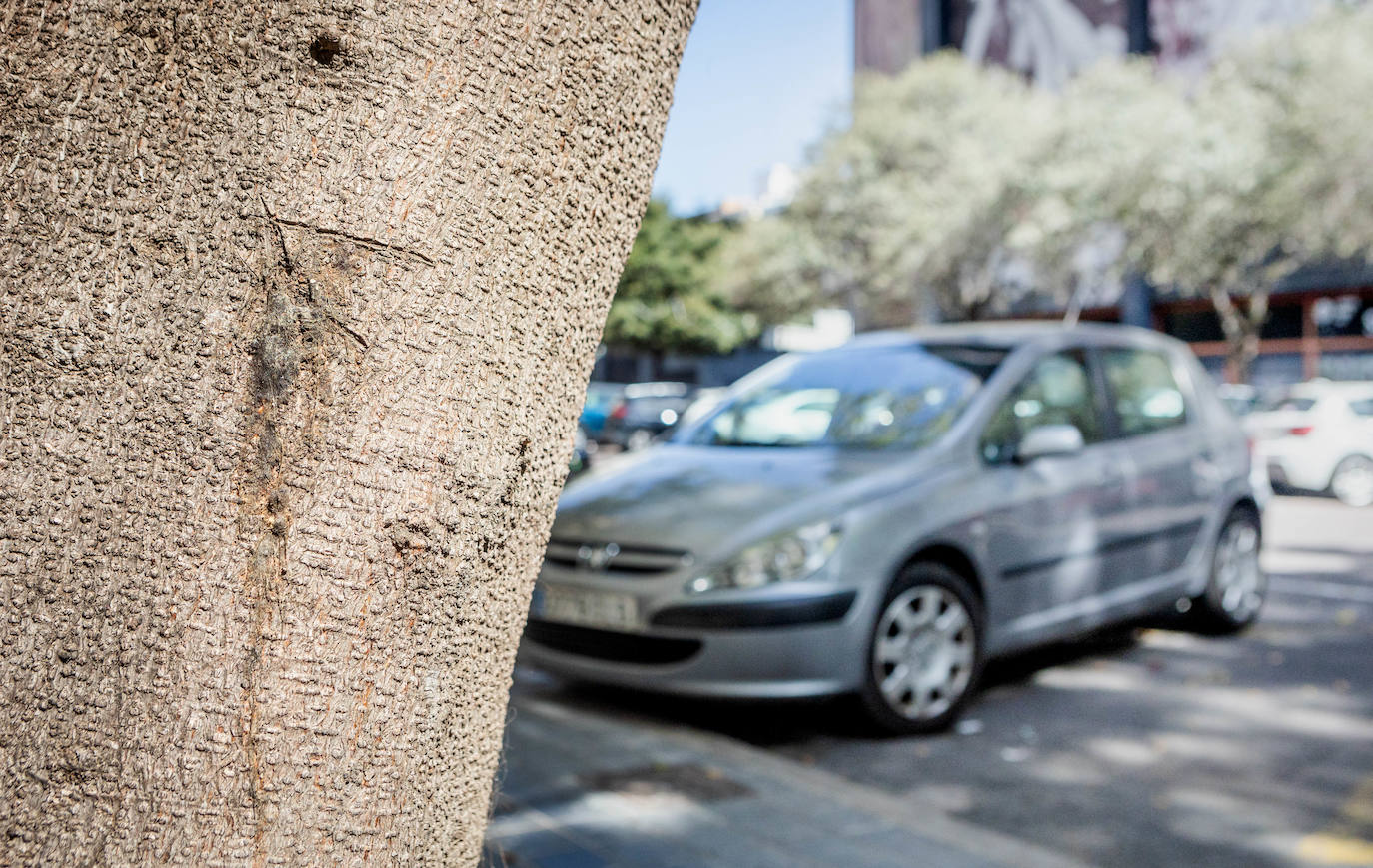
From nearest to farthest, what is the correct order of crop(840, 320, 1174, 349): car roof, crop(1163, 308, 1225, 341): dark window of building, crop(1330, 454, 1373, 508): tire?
crop(840, 320, 1174, 349): car roof → crop(1330, 454, 1373, 508): tire → crop(1163, 308, 1225, 341): dark window of building

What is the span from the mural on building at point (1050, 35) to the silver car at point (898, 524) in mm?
32141

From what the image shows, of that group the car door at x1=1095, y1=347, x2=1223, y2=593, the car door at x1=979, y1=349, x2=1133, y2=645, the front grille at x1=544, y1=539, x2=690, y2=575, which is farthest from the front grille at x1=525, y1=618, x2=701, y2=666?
the car door at x1=1095, y1=347, x2=1223, y2=593

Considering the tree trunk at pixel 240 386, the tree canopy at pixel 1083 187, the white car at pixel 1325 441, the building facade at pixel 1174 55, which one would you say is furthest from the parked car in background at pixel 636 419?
the tree trunk at pixel 240 386

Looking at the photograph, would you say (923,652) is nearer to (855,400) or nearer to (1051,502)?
(1051,502)

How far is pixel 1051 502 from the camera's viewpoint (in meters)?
5.48

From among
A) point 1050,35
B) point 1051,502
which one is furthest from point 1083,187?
point 1051,502

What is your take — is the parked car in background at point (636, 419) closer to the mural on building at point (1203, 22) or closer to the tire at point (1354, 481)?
the tire at point (1354, 481)

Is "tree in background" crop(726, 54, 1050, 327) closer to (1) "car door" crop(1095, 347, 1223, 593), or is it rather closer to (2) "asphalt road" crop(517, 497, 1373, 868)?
(1) "car door" crop(1095, 347, 1223, 593)

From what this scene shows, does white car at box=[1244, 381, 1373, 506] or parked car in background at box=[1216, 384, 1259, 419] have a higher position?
parked car in background at box=[1216, 384, 1259, 419]

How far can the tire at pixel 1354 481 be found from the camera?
14648 millimetres

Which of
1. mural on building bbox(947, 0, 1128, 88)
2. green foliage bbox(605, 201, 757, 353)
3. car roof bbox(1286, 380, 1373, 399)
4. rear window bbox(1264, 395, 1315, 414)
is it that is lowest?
rear window bbox(1264, 395, 1315, 414)

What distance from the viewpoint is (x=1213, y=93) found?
1037 inches

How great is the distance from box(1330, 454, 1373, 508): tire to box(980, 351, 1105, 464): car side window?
10528 mm

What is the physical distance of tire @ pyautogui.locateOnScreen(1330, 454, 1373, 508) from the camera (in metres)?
14.6
